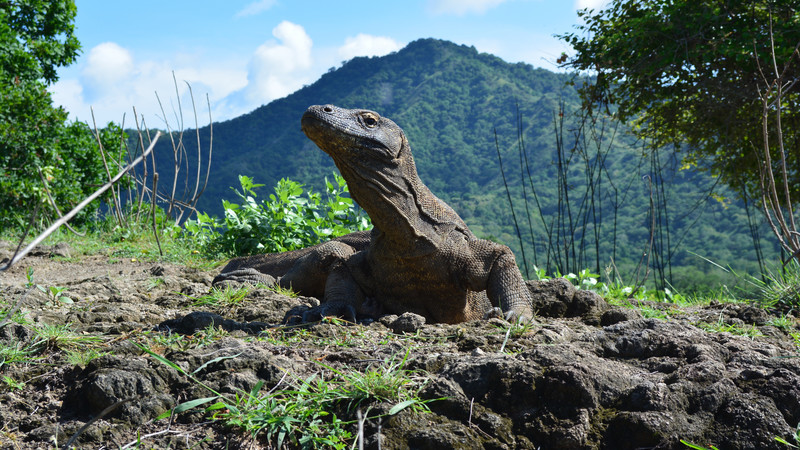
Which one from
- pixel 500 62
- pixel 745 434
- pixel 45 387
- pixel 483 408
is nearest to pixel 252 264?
pixel 45 387

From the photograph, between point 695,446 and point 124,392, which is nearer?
point 695,446

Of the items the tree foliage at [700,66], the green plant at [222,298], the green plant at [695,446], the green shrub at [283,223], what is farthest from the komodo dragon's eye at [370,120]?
the tree foliage at [700,66]

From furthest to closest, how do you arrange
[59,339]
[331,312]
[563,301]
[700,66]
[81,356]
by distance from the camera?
1. [700,66]
2. [563,301]
3. [331,312]
4. [59,339]
5. [81,356]

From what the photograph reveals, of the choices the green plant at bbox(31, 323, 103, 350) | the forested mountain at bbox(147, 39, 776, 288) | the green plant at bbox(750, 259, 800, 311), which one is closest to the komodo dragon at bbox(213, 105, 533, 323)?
the green plant at bbox(31, 323, 103, 350)

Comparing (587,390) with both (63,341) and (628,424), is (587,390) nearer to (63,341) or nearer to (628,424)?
(628,424)

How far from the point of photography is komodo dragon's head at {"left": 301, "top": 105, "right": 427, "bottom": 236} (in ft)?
11.1

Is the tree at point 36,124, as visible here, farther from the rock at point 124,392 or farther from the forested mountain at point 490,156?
the forested mountain at point 490,156

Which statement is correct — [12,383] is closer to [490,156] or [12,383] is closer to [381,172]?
[381,172]

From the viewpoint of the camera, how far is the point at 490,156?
48.1 m

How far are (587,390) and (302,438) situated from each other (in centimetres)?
90

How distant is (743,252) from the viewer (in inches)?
1175

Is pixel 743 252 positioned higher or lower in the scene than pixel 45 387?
lower

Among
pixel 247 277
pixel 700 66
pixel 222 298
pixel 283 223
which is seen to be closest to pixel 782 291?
pixel 222 298

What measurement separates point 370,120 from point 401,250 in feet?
2.44
